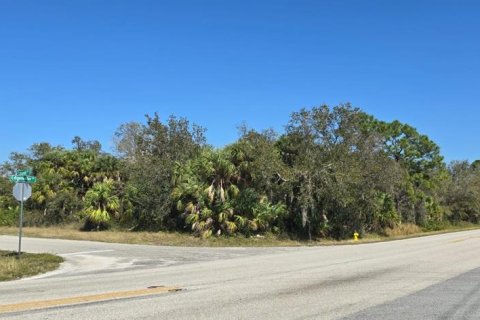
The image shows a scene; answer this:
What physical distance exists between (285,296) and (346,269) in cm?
577

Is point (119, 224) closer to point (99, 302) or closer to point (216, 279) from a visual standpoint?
point (216, 279)

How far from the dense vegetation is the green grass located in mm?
12090

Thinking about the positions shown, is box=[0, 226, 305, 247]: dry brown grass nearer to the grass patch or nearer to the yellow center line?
the grass patch

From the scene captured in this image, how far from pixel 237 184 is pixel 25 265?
17062 mm

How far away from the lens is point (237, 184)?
3212 centimetres

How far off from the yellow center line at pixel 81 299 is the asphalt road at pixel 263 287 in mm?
173

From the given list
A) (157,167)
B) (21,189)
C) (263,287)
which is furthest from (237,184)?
(263,287)

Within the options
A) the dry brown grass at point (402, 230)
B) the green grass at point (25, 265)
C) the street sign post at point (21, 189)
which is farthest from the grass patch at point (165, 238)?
the street sign post at point (21, 189)

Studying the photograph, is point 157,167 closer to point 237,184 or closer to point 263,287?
point 237,184

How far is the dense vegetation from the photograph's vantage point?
31.0 m

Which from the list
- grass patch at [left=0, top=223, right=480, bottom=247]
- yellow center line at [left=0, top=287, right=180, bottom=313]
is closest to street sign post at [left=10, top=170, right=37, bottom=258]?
yellow center line at [left=0, top=287, right=180, bottom=313]

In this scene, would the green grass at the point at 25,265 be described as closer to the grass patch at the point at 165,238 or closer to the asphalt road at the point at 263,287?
the asphalt road at the point at 263,287

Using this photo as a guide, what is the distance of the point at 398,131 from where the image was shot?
58000 mm

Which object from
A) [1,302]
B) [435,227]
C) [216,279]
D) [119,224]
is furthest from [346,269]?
[435,227]
